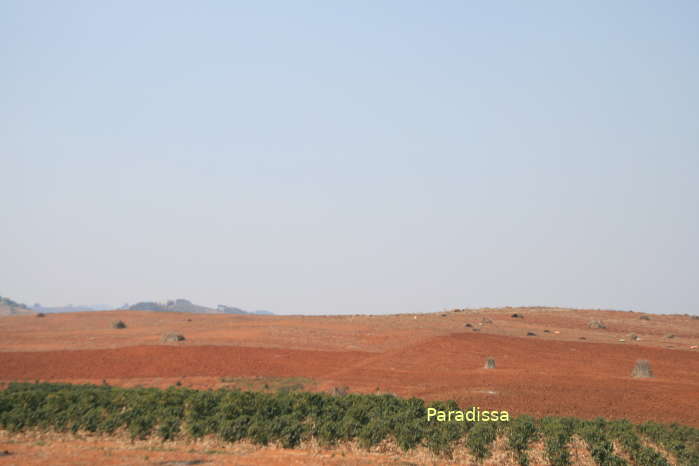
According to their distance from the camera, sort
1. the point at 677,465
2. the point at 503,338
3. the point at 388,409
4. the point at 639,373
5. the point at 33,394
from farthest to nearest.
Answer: the point at 503,338, the point at 639,373, the point at 33,394, the point at 388,409, the point at 677,465

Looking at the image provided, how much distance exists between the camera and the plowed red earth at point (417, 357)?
86.6ft

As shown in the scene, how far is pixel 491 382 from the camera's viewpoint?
2923cm

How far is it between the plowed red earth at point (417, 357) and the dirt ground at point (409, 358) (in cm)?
10

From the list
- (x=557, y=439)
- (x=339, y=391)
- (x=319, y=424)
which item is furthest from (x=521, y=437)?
(x=339, y=391)

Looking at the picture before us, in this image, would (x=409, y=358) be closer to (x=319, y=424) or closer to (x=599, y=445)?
(x=319, y=424)

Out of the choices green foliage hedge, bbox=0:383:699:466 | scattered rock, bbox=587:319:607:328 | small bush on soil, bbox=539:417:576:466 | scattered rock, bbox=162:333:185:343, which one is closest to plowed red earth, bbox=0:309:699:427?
scattered rock, bbox=587:319:607:328

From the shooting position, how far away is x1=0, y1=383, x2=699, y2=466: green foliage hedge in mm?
17047

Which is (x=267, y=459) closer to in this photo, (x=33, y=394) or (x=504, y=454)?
(x=504, y=454)

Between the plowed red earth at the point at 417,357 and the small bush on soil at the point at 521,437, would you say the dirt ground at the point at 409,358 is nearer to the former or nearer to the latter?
the plowed red earth at the point at 417,357

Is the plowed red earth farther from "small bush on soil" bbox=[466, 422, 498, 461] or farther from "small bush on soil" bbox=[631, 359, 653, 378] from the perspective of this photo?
"small bush on soil" bbox=[466, 422, 498, 461]

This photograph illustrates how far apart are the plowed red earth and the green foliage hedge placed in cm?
583

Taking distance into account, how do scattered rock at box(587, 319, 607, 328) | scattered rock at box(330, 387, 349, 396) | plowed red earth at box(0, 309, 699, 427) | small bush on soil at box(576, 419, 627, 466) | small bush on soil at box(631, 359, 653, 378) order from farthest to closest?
1. scattered rock at box(587, 319, 607, 328)
2. small bush on soil at box(631, 359, 653, 378)
3. scattered rock at box(330, 387, 349, 396)
4. plowed red earth at box(0, 309, 699, 427)
5. small bush on soil at box(576, 419, 627, 466)

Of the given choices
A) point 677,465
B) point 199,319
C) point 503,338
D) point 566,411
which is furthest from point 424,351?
point 199,319

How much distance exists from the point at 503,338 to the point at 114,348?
30.0 metres
